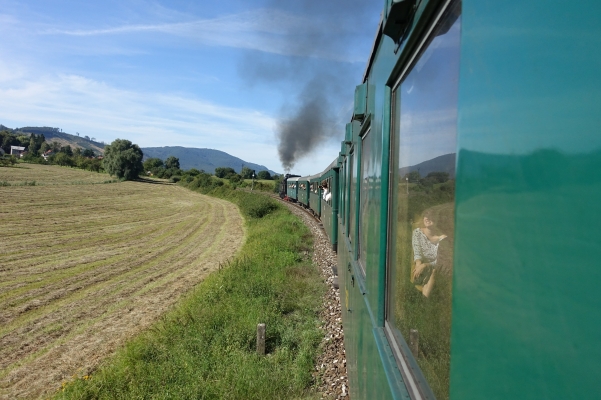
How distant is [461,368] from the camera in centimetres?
103

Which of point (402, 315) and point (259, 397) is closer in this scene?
point (402, 315)

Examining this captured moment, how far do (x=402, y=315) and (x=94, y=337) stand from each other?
849 cm

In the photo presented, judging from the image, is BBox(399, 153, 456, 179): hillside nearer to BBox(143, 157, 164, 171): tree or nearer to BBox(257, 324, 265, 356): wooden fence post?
BBox(257, 324, 265, 356): wooden fence post

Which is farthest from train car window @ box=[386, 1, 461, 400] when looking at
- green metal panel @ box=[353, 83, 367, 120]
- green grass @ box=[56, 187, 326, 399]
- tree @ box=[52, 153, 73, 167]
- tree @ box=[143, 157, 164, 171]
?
tree @ box=[143, 157, 164, 171]

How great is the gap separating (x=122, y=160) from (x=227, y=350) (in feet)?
235

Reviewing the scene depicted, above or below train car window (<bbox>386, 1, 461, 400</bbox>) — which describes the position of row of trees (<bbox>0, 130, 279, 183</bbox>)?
above

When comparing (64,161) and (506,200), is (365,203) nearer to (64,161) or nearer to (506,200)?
(506,200)

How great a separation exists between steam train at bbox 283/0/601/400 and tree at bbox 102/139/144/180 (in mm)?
76559

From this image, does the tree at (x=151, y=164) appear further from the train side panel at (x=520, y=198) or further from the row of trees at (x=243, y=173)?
the train side panel at (x=520, y=198)

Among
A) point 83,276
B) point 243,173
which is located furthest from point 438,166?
point 243,173

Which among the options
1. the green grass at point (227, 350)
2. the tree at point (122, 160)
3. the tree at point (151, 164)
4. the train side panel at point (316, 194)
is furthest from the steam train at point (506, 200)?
the tree at point (151, 164)

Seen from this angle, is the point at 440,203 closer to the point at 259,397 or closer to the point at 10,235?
the point at 259,397

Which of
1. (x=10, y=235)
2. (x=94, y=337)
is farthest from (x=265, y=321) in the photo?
(x=10, y=235)

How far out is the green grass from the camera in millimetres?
5707
